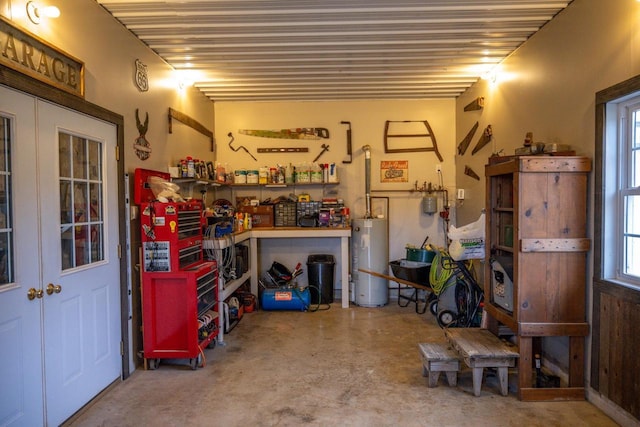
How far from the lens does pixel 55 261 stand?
273 centimetres

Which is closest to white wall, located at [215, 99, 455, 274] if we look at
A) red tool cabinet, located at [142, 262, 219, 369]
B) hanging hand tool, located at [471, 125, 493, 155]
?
hanging hand tool, located at [471, 125, 493, 155]

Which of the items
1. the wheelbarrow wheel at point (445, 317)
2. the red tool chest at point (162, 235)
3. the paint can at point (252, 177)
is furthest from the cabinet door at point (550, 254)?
the paint can at point (252, 177)

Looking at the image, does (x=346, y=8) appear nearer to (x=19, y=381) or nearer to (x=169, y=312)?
(x=169, y=312)

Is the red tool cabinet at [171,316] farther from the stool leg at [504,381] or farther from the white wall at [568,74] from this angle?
the white wall at [568,74]

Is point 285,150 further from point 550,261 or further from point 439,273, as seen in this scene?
point 550,261

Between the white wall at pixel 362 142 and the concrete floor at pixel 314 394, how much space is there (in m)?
2.38

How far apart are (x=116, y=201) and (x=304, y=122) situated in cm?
371

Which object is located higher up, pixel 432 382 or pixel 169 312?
pixel 169 312

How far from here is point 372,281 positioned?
5.91m

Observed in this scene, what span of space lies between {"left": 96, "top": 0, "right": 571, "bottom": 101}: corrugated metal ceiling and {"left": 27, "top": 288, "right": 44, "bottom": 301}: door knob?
7.50ft

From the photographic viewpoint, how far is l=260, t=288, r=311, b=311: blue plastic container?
565cm

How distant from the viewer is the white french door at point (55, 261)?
2359mm

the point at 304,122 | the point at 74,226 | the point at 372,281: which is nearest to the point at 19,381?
the point at 74,226

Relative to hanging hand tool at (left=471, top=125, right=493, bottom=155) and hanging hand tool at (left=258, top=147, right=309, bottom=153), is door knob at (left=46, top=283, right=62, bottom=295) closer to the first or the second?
hanging hand tool at (left=258, top=147, right=309, bottom=153)
